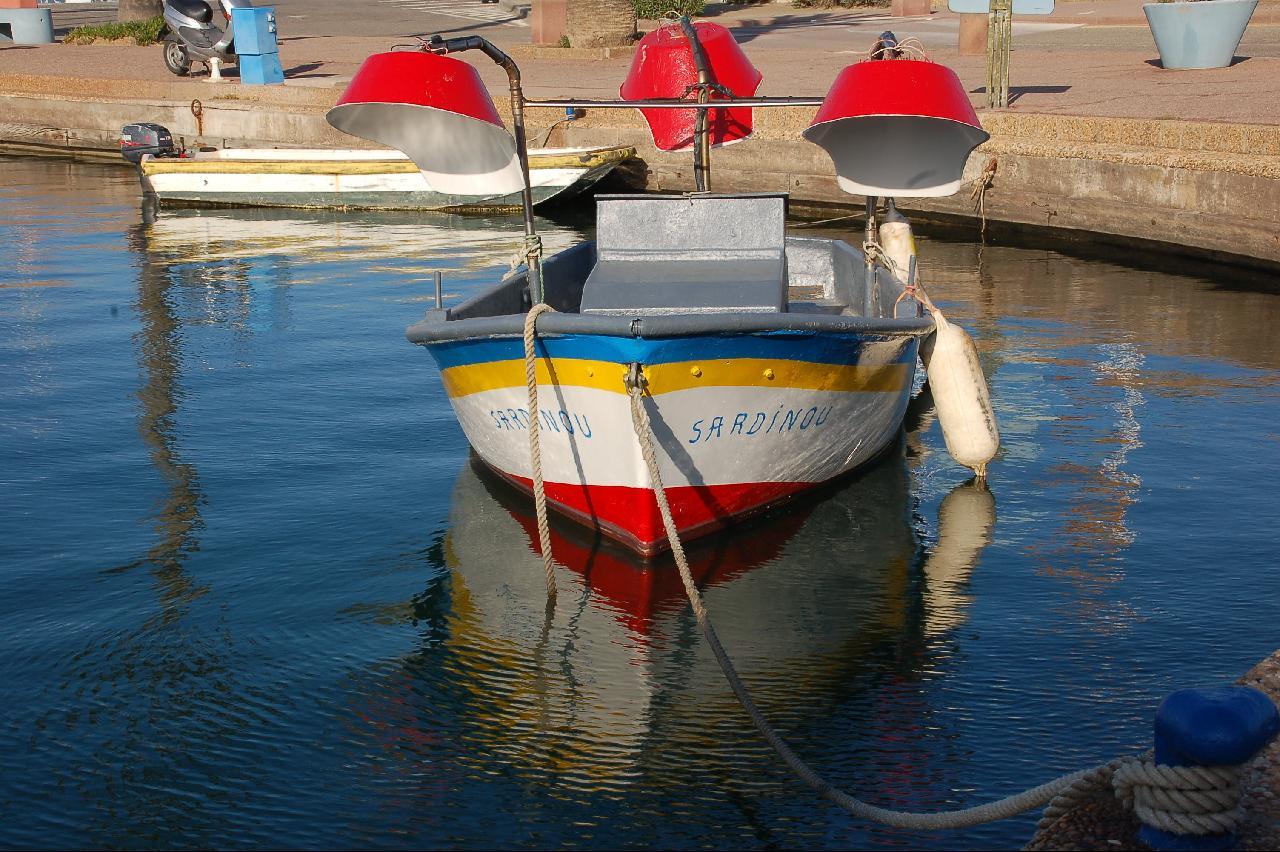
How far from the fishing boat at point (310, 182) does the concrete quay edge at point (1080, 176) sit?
166 centimetres

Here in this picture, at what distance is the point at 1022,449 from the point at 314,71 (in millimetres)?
22267

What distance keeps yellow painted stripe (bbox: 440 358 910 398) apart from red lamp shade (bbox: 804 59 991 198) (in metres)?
1.37

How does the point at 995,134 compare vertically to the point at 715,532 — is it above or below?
above

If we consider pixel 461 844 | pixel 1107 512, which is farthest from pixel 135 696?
pixel 1107 512

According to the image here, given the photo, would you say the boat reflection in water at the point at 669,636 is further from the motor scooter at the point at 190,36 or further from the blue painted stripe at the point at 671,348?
the motor scooter at the point at 190,36

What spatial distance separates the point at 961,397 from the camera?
9141 millimetres

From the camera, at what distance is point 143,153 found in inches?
906

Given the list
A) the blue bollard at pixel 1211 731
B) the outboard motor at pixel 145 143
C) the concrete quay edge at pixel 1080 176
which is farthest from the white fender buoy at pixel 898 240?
the outboard motor at pixel 145 143

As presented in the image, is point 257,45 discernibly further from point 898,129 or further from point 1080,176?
point 898,129

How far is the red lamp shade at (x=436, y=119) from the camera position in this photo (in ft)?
24.6

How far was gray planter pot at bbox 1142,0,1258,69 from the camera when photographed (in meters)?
20.6

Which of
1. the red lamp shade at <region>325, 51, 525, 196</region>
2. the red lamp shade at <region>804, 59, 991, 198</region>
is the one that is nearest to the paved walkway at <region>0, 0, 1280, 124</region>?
the red lamp shade at <region>804, 59, 991, 198</region>

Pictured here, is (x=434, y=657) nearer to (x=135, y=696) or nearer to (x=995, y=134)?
(x=135, y=696)

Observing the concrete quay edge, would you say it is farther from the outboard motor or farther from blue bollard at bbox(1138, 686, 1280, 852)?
blue bollard at bbox(1138, 686, 1280, 852)
